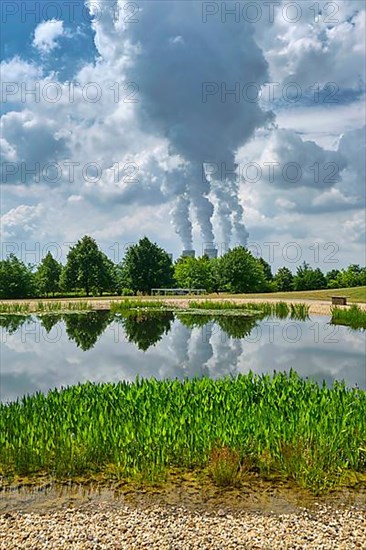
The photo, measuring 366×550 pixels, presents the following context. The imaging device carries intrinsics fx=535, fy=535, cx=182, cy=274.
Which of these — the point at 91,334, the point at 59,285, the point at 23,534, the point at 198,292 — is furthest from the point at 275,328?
the point at 59,285

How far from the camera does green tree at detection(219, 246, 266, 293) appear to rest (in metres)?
48.2

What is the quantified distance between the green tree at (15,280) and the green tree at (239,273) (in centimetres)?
1701

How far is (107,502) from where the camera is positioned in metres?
4.74

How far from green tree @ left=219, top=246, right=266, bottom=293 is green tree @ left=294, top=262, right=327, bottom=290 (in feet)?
33.9

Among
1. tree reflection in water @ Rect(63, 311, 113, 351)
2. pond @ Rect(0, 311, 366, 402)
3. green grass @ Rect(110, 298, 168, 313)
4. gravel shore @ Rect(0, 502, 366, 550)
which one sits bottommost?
gravel shore @ Rect(0, 502, 366, 550)

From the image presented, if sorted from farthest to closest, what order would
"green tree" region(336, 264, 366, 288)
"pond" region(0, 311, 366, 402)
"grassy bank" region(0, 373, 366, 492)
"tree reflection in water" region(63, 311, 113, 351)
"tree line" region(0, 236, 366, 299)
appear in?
"green tree" region(336, 264, 366, 288) → "tree line" region(0, 236, 366, 299) → "tree reflection in water" region(63, 311, 113, 351) → "pond" region(0, 311, 366, 402) → "grassy bank" region(0, 373, 366, 492)

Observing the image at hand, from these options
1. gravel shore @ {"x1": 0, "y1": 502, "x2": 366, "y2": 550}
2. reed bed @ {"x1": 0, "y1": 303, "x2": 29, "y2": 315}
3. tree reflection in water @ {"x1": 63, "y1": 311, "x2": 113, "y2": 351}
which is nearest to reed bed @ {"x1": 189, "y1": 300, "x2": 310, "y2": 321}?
tree reflection in water @ {"x1": 63, "y1": 311, "x2": 113, "y2": 351}

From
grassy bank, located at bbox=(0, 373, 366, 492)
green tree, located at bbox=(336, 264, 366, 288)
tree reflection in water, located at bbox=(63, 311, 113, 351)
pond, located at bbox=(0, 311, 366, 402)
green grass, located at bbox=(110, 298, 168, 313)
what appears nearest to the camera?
grassy bank, located at bbox=(0, 373, 366, 492)

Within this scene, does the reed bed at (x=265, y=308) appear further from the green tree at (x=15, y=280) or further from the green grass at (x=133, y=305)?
the green tree at (x=15, y=280)

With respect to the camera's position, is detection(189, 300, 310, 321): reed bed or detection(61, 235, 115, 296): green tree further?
detection(61, 235, 115, 296): green tree

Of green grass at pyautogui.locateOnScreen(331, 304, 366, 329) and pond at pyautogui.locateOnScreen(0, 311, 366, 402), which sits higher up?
green grass at pyautogui.locateOnScreen(331, 304, 366, 329)

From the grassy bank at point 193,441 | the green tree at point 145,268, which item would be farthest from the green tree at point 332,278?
the grassy bank at point 193,441

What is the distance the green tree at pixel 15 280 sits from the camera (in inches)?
1694

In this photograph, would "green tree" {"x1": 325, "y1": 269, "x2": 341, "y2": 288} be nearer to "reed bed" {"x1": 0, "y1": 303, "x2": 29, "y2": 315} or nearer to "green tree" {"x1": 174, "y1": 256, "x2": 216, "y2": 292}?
"green tree" {"x1": 174, "y1": 256, "x2": 216, "y2": 292}
